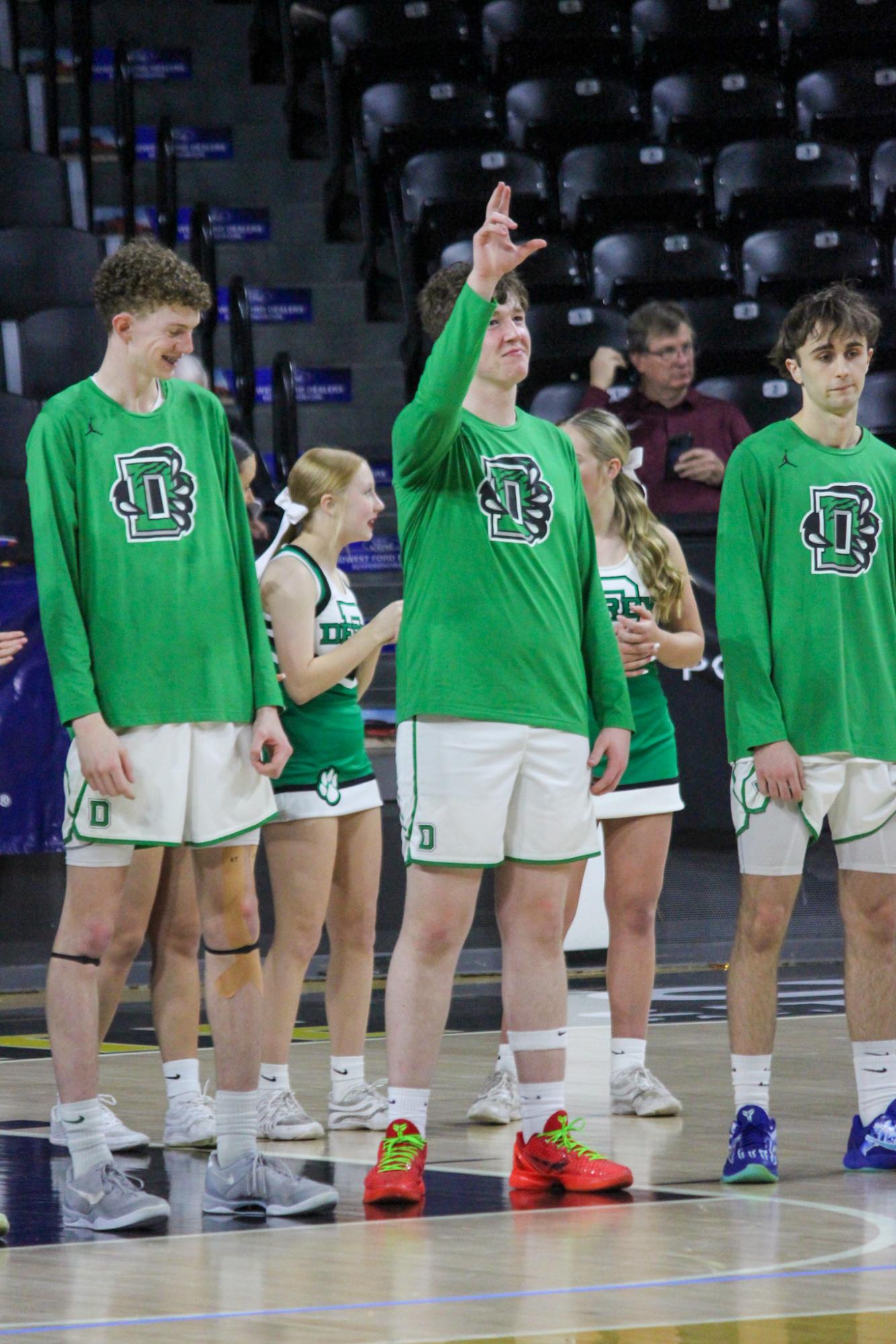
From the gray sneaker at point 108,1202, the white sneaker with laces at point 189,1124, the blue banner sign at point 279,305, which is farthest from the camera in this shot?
the blue banner sign at point 279,305

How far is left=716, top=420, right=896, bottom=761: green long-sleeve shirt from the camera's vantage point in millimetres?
4410

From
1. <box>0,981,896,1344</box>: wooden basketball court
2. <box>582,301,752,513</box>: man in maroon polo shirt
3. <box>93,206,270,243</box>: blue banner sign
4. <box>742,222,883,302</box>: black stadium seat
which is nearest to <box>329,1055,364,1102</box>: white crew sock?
<box>0,981,896,1344</box>: wooden basketball court

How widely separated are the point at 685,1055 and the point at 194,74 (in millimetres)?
7977

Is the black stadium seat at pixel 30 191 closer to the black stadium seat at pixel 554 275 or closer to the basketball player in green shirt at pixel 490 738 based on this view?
the black stadium seat at pixel 554 275

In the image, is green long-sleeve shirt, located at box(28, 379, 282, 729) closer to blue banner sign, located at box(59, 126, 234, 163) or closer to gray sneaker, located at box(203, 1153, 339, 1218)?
gray sneaker, located at box(203, 1153, 339, 1218)

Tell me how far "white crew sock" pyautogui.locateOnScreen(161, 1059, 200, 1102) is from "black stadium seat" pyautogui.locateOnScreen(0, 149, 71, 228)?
6.56 m

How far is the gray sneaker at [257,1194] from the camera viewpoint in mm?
4023

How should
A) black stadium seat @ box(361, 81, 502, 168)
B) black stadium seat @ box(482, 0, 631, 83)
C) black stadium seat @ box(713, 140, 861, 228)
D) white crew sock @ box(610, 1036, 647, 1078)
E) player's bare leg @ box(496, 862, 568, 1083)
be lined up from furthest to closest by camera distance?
1. black stadium seat @ box(482, 0, 631, 83)
2. black stadium seat @ box(713, 140, 861, 228)
3. black stadium seat @ box(361, 81, 502, 168)
4. white crew sock @ box(610, 1036, 647, 1078)
5. player's bare leg @ box(496, 862, 568, 1083)

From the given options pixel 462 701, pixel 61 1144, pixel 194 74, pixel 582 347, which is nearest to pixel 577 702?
pixel 462 701

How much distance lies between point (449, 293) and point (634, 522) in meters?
1.40

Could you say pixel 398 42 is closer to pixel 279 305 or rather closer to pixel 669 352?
pixel 279 305

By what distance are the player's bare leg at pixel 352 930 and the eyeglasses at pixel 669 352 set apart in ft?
11.7

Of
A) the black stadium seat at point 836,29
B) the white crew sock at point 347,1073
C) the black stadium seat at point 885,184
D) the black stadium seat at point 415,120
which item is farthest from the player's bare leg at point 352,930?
the black stadium seat at point 836,29

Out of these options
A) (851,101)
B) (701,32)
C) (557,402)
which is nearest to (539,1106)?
(557,402)
